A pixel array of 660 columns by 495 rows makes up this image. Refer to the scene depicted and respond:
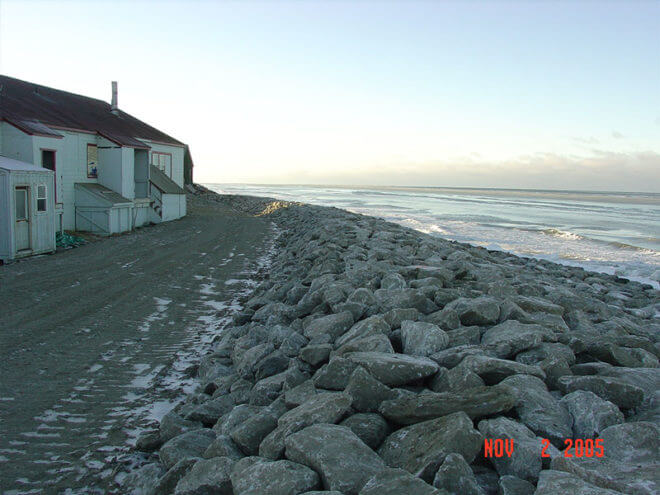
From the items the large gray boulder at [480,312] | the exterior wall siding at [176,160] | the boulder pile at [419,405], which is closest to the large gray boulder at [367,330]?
the boulder pile at [419,405]

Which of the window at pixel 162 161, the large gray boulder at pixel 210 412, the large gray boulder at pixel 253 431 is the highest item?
the window at pixel 162 161

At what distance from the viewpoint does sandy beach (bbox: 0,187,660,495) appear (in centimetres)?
267

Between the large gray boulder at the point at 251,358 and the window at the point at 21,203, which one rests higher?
the window at the point at 21,203

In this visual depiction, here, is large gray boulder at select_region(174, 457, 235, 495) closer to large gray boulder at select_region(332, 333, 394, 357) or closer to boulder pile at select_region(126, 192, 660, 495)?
boulder pile at select_region(126, 192, 660, 495)

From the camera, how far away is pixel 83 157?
17469mm

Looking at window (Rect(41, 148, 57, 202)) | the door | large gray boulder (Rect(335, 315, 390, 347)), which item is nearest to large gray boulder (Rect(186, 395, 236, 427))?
large gray boulder (Rect(335, 315, 390, 347))

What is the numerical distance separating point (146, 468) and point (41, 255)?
1093cm

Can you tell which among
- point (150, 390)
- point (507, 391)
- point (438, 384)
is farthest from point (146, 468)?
point (507, 391)

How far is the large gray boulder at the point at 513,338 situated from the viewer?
4023 millimetres

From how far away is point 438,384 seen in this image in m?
3.47

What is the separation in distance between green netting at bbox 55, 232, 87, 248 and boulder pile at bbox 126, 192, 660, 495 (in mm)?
10268

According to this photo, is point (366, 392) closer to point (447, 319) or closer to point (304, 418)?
point (304, 418)

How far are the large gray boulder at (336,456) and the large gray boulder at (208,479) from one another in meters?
0.41

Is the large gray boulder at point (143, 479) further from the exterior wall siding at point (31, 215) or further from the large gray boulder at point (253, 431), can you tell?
the exterior wall siding at point (31, 215)
